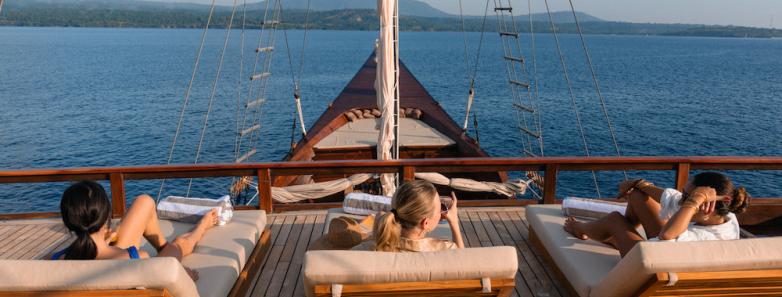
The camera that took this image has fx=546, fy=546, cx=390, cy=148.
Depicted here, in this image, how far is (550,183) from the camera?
4.81 metres

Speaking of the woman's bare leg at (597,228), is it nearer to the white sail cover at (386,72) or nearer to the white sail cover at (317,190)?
the white sail cover at (386,72)

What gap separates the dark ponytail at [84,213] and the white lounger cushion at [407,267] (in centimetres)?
100

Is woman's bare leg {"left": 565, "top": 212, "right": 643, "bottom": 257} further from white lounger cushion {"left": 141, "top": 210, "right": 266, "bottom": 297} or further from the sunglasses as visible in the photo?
white lounger cushion {"left": 141, "top": 210, "right": 266, "bottom": 297}

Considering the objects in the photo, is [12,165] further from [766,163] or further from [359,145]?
[766,163]

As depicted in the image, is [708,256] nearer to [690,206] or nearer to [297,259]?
[690,206]

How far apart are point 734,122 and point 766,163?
27148mm

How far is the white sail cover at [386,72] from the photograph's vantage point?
18.1 feet

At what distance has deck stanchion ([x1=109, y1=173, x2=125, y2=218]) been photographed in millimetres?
4496

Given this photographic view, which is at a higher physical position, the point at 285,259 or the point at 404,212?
the point at 404,212

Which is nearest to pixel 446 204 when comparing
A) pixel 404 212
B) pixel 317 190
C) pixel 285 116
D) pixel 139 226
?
pixel 404 212

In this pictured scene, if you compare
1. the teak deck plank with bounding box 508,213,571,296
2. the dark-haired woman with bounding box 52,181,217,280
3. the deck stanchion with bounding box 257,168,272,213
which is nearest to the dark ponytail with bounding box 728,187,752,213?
the teak deck plank with bounding box 508,213,571,296

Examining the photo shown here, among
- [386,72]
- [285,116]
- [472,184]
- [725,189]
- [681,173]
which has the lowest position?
[285,116]

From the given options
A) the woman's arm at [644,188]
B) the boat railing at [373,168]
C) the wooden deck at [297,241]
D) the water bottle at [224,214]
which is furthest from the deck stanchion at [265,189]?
the woman's arm at [644,188]

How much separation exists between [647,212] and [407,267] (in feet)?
5.99
